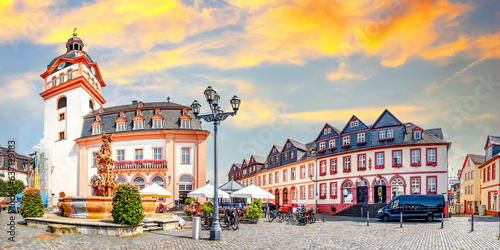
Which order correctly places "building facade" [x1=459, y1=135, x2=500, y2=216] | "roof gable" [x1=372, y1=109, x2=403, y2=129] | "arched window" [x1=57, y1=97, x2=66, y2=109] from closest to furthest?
"building facade" [x1=459, y1=135, x2=500, y2=216] → "roof gable" [x1=372, y1=109, x2=403, y2=129] → "arched window" [x1=57, y1=97, x2=66, y2=109]

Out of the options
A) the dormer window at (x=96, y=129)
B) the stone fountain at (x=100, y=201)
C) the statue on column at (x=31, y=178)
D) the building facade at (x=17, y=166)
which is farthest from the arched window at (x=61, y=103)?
the building facade at (x=17, y=166)

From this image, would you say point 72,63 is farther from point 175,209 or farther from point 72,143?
point 175,209

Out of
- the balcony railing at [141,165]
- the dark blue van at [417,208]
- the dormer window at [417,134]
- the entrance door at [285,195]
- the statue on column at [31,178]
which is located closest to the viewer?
the dark blue van at [417,208]

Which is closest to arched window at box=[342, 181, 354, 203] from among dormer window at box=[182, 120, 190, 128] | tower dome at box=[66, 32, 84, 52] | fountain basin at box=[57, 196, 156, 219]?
dormer window at box=[182, 120, 190, 128]

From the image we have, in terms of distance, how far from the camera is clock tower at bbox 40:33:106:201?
4822cm

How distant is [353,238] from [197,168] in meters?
28.4

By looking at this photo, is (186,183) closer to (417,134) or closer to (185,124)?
(185,124)

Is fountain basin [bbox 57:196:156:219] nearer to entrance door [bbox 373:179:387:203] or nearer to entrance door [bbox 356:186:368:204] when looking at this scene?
entrance door [bbox 373:179:387:203]

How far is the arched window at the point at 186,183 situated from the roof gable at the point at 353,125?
18.8 meters

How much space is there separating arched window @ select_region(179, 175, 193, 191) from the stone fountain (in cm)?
2046

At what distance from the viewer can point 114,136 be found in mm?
46281

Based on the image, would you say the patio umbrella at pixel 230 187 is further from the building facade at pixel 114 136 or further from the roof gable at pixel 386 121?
the roof gable at pixel 386 121

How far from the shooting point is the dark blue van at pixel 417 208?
1198 inches

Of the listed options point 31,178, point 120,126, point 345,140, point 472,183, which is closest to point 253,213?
point 345,140
